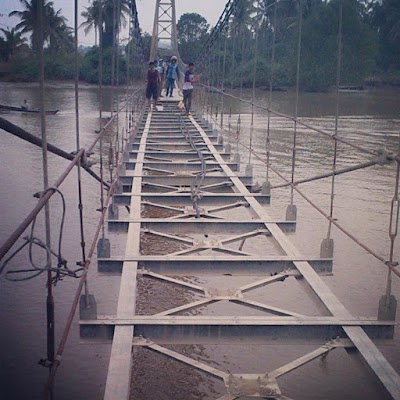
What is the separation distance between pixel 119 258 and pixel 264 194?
6.81ft

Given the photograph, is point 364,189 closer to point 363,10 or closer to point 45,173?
point 45,173

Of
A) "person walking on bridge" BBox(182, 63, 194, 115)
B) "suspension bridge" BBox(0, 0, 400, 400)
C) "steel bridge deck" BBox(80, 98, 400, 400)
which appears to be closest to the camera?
"suspension bridge" BBox(0, 0, 400, 400)

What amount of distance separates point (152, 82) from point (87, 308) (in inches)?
392

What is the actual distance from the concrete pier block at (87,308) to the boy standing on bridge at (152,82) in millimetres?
9299

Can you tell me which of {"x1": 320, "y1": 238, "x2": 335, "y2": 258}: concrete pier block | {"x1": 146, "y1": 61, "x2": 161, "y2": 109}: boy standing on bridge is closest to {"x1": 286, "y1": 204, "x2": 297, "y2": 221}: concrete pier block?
{"x1": 320, "y1": 238, "x2": 335, "y2": 258}: concrete pier block

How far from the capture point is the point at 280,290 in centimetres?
554

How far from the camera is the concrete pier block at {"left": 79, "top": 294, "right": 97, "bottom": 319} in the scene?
9.64 ft

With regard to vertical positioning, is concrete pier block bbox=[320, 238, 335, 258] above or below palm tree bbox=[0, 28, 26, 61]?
below

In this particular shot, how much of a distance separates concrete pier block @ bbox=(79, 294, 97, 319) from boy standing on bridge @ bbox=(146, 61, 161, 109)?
366 inches

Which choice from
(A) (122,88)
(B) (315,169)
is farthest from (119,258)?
(A) (122,88)

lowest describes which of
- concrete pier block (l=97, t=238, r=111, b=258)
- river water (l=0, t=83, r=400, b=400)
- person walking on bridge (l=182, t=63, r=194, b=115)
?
river water (l=0, t=83, r=400, b=400)

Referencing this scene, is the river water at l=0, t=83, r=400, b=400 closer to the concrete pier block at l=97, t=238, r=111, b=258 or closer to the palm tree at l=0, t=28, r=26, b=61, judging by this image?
the concrete pier block at l=97, t=238, r=111, b=258

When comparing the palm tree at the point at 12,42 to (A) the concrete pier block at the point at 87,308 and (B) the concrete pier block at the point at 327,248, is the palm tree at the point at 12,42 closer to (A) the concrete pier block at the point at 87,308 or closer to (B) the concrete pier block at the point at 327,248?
(A) the concrete pier block at the point at 87,308

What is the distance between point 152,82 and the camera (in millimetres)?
12500
